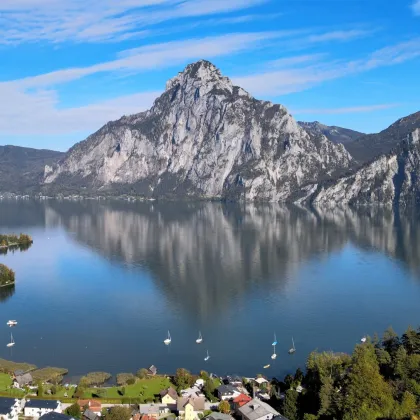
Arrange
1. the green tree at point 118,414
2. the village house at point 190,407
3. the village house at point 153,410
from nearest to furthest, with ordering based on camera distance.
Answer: the green tree at point 118,414 → the village house at point 190,407 → the village house at point 153,410

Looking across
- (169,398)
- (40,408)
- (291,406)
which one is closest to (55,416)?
(40,408)

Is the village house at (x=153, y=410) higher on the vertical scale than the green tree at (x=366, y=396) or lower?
lower

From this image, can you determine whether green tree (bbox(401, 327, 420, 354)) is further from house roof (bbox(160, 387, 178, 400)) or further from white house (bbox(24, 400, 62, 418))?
white house (bbox(24, 400, 62, 418))

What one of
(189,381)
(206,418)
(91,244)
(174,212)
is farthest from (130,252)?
(174,212)

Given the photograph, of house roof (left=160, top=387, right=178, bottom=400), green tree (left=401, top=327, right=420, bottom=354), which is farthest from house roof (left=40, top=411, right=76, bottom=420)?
green tree (left=401, top=327, right=420, bottom=354)

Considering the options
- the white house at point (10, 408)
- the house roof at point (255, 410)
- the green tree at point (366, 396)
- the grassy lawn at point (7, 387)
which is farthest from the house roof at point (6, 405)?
the green tree at point (366, 396)

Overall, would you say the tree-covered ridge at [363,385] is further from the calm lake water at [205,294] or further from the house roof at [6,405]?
the house roof at [6,405]

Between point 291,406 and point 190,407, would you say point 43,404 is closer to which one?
point 190,407
